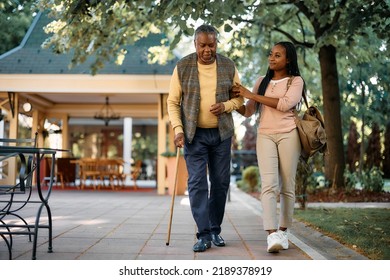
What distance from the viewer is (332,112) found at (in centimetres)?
781

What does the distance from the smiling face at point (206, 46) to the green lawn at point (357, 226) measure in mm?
1611

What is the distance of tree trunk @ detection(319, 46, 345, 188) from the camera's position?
779 cm

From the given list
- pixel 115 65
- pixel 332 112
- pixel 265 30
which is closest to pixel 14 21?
pixel 265 30

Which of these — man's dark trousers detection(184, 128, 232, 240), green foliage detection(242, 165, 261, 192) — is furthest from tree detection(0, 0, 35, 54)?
green foliage detection(242, 165, 261, 192)

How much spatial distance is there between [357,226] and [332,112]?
12.1 ft

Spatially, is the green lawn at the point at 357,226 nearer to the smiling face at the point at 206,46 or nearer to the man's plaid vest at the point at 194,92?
the man's plaid vest at the point at 194,92

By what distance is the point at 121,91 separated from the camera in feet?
32.0

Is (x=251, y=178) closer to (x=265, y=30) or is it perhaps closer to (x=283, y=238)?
(x=265, y=30)

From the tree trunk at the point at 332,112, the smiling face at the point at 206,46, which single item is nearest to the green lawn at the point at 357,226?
the smiling face at the point at 206,46

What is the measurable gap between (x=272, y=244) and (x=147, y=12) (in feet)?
16.7

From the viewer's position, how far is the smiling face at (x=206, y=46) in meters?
3.15

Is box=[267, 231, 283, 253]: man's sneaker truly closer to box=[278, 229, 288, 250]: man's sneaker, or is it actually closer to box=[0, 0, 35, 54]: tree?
box=[278, 229, 288, 250]: man's sneaker
